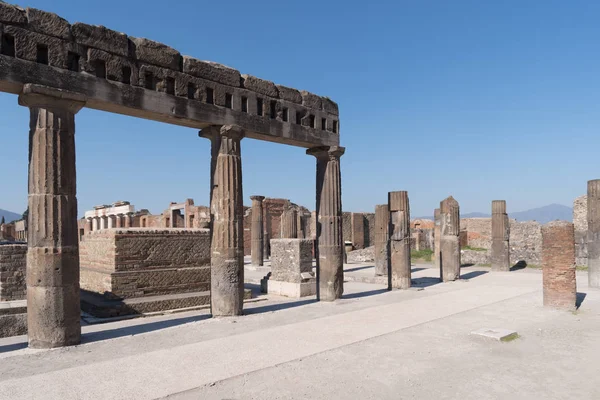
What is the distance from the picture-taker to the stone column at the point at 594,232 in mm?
12656

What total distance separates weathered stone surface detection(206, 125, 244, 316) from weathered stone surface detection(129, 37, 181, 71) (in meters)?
1.52

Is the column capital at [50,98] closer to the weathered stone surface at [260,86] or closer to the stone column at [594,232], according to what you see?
the weathered stone surface at [260,86]

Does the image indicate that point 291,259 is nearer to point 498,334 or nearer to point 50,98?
point 498,334

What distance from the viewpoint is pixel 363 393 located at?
455 cm

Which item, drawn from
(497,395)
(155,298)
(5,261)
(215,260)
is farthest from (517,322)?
(5,261)

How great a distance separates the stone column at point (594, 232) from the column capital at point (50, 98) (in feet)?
44.3

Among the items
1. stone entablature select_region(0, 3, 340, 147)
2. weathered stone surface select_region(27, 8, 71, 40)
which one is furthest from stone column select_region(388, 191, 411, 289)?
weathered stone surface select_region(27, 8, 71, 40)

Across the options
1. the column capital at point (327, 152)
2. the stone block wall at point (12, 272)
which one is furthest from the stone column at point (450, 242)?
the stone block wall at point (12, 272)

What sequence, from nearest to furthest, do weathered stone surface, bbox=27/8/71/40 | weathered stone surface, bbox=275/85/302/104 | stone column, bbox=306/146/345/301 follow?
weathered stone surface, bbox=27/8/71/40 → weathered stone surface, bbox=275/85/302/104 → stone column, bbox=306/146/345/301

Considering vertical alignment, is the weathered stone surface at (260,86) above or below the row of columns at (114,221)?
above

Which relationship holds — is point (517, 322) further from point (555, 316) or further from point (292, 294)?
point (292, 294)

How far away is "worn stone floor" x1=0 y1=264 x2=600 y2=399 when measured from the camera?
464 cm

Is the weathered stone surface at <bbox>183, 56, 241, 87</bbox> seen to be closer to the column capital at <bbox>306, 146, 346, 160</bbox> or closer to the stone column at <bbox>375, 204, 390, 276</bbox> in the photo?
the column capital at <bbox>306, 146, 346, 160</bbox>

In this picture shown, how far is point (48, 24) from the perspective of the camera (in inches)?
261
